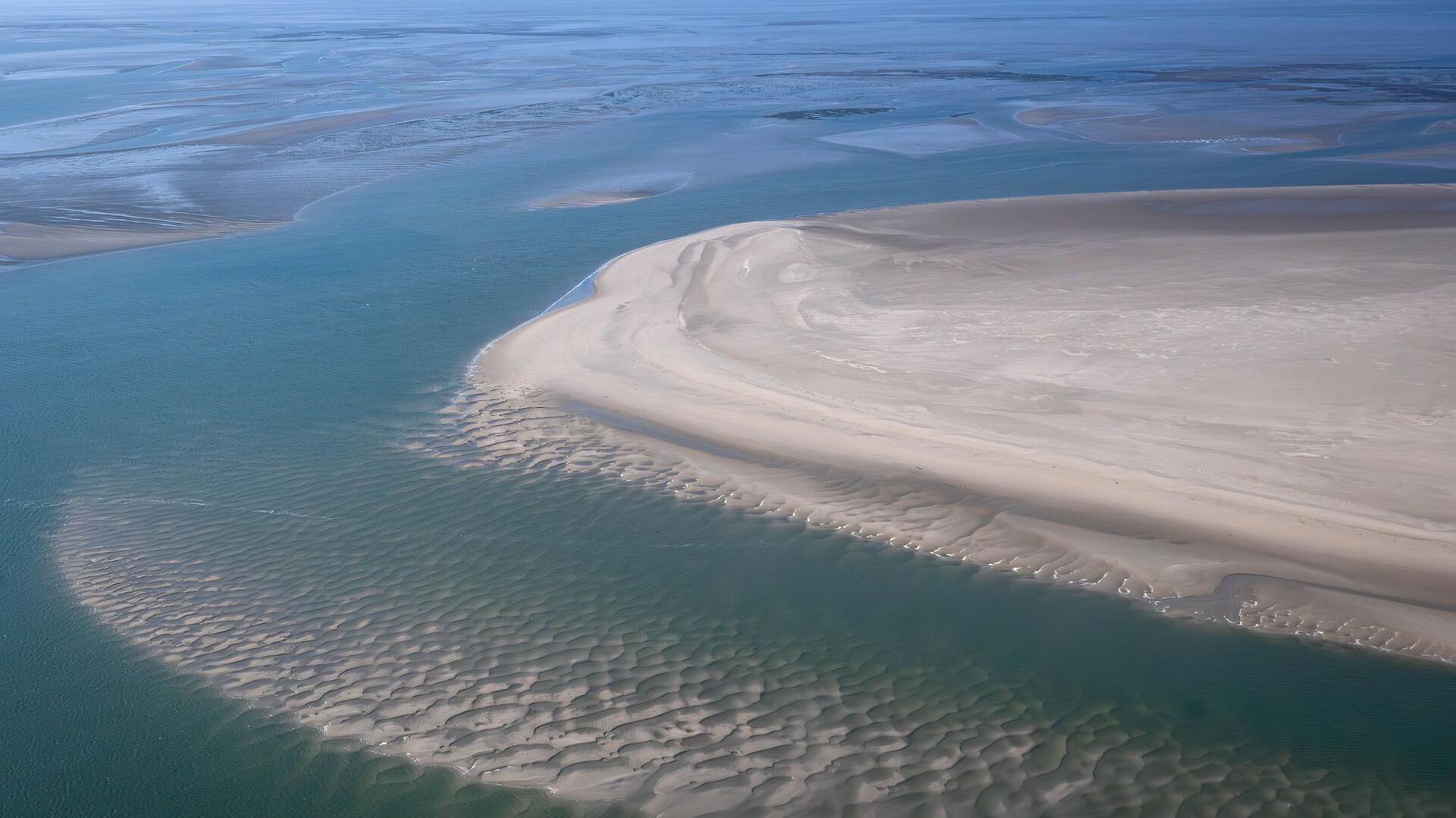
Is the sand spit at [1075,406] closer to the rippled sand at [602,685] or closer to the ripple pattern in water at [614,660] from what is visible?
the ripple pattern in water at [614,660]

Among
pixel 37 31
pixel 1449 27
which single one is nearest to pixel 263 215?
pixel 1449 27

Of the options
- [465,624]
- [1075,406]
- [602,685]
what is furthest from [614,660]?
[1075,406]

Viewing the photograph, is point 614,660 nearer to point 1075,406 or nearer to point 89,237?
point 1075,406

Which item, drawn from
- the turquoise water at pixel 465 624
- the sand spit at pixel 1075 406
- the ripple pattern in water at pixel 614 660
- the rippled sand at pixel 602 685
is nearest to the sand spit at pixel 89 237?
the turquoise water at pixel 465 624

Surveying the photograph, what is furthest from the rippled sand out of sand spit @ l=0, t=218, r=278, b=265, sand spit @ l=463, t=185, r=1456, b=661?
sand spit @ l=0, t=218, r=278, b=265

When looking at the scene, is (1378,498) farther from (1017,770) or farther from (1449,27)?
(1449,27)

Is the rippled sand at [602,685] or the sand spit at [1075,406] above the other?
the sand spit at [1075,406]
